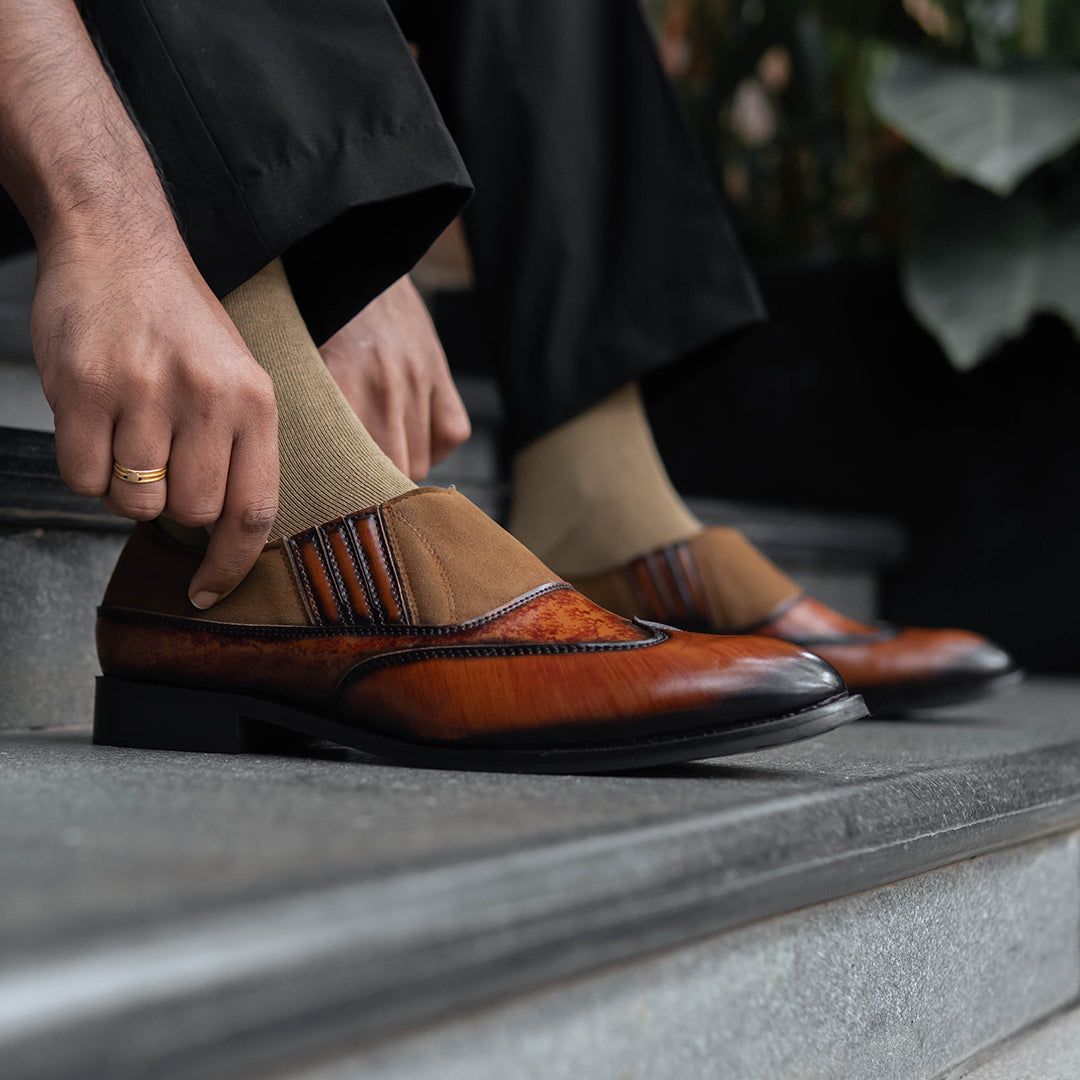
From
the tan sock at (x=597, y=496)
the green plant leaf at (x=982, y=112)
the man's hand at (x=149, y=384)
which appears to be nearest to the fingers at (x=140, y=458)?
the man's hand at (x=149, y=384)

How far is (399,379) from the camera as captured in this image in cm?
75

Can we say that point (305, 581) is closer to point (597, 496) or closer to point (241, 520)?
point (241, 520)

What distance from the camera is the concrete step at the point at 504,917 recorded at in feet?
0.78

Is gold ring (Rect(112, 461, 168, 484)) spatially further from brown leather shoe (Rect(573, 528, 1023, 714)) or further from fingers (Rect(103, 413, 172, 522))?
brown leather shoe (Rect(573, 528, 1023, 714))

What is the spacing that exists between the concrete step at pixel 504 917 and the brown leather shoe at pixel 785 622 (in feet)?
0.77

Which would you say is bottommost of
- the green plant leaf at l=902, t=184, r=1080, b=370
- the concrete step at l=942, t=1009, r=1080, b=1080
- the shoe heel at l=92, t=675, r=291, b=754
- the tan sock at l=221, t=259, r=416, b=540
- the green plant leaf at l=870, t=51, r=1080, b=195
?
the concrete step at l=942, t=1009, r=1080, b=1080

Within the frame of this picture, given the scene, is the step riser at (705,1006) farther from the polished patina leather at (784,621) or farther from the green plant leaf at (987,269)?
the green plant leaf at (987,269)

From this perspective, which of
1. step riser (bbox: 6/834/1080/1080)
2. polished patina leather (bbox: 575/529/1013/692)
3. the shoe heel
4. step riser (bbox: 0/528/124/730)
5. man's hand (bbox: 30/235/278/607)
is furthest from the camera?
polished patina leather (bbox: 575/529/1013/692)

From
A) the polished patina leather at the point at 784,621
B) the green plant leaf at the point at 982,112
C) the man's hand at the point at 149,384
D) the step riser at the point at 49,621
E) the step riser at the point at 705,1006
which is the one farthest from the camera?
the green plant leaf at the point at 982,112

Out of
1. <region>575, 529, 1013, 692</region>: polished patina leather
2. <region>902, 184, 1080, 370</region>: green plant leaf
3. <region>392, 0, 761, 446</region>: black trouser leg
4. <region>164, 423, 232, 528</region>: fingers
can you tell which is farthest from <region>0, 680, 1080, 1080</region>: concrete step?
<region>902, 184, 1080, 370</region>: green plant leaf

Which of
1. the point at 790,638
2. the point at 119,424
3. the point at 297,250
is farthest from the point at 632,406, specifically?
the point at 119,424

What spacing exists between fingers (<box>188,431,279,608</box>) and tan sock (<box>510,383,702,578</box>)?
1.01 ft

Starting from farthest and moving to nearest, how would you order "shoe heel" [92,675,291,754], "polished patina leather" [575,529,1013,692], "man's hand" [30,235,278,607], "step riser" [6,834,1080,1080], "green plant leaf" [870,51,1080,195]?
"green plant leaf" [870,51,1080,195] < "polished patina leather" [575,529,1013,692] < "shoe heel" [92,675,291,754] < "man's hand" [30,235,278,607] < "step riser" [6,834,1080,1080]

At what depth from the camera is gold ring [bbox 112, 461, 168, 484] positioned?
481mm
